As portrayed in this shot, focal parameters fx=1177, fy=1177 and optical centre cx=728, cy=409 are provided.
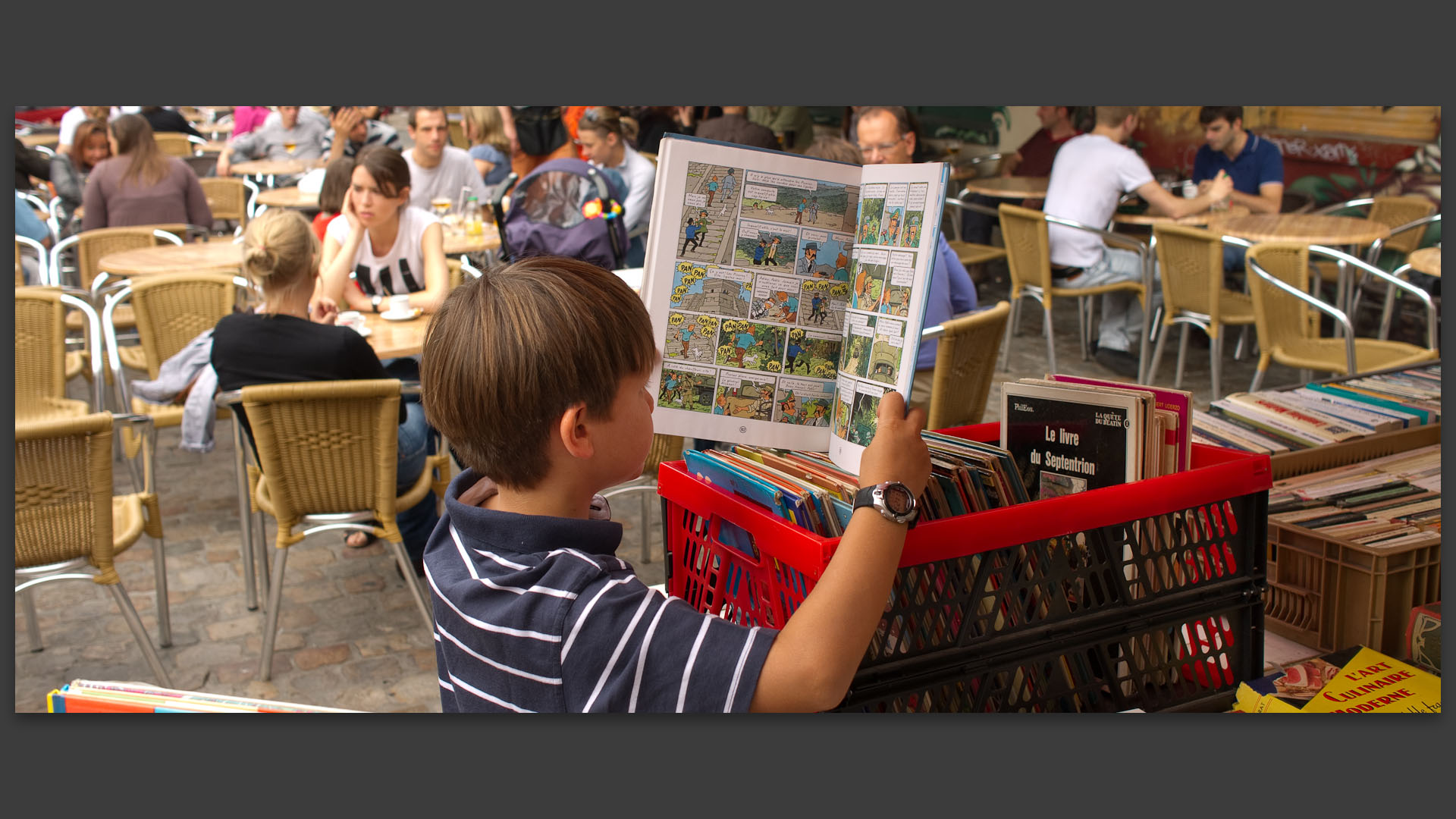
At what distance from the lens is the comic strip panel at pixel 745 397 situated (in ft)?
5.30

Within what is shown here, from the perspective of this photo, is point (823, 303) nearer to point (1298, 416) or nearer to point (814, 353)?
point (814, 353)

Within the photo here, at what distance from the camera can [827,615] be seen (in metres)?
1.16

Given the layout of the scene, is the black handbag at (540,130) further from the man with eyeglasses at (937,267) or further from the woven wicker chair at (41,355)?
the woven wicker chair at (41,355)

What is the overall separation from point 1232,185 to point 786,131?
557cm

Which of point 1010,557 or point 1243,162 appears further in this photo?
point 1243,162

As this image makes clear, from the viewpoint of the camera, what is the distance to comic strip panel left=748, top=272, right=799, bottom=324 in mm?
1586

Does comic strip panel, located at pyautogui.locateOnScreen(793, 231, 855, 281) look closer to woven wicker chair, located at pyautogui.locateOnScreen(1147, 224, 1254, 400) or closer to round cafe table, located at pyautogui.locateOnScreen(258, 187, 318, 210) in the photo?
woven wicker chair, located at pyautogui.locateOnScreen(1147, 224, 1254, 400)

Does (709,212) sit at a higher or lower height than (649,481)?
higher

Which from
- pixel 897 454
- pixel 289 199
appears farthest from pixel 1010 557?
pixel 289 199

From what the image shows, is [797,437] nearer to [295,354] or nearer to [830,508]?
[830,508]

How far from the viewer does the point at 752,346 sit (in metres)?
1.60

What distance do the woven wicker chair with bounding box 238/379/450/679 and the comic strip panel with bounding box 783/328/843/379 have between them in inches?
78.0

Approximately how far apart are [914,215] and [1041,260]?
5.24 meters

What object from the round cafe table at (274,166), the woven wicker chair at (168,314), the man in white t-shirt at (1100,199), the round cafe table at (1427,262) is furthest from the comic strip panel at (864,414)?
the round cafe table at (274,166)
